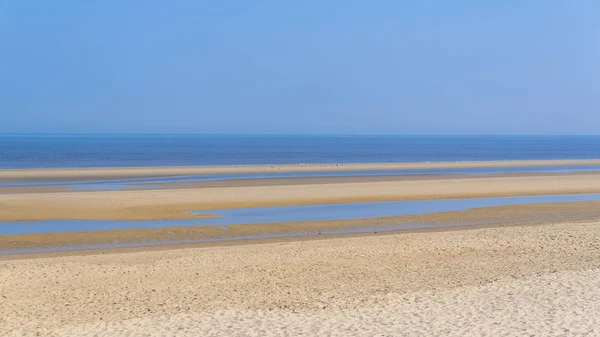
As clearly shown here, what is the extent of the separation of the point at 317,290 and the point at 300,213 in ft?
43.6

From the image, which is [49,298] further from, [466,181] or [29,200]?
[466,181]

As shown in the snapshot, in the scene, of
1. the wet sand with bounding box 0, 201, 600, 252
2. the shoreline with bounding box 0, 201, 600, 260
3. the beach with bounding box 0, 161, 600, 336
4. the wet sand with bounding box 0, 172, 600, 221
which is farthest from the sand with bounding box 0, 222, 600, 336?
the wet sand with bounding box 0, 172, 600, 221

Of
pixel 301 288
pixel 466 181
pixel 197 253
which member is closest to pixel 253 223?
pixel 197 253

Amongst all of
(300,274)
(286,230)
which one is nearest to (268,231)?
(286,230)

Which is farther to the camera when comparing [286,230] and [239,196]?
[239,196]

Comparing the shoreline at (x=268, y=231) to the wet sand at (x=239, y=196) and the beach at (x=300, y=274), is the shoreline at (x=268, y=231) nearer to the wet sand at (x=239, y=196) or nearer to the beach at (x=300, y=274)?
the beach at (x=300, y=274)

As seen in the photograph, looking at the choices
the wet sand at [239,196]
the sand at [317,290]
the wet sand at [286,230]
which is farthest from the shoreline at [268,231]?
the wet sand at [239,196]

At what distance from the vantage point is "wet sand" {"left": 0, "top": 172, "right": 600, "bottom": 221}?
25891mm

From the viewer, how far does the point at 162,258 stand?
53.2 feet

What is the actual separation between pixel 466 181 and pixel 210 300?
106 ft

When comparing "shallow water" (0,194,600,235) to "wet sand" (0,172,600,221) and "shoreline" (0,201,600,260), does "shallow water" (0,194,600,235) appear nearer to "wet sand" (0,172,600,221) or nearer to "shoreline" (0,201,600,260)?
"shoreline" (0,201,600,260)

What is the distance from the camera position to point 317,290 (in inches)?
513

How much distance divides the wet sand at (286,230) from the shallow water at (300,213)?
0.91m

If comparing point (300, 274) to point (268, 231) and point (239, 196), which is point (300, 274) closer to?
point (268, 231)
